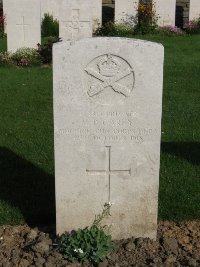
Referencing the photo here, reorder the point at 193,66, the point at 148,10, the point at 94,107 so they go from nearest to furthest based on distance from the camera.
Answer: the point at 94,107 → the point at 193,66 → the point at 148,10

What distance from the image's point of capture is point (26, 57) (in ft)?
40.2

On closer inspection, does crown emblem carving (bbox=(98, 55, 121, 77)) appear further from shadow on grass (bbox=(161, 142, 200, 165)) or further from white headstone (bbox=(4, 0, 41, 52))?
white headstone (bbox=(4, 0, 41, 52))

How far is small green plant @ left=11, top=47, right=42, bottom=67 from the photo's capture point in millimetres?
12117

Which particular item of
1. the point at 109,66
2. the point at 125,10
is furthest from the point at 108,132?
the point at 125,10

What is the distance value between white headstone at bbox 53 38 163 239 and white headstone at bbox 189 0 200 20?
49.9ft

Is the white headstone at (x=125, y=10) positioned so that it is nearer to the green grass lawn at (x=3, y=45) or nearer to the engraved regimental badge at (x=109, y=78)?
the green grass lawn at (x=3, y=45)

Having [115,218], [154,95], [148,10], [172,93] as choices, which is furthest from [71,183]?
[148,10]

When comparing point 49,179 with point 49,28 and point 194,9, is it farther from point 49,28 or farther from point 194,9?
point 194,9

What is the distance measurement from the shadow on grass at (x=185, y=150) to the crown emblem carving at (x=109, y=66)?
2395 mm

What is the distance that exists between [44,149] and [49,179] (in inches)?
33.7

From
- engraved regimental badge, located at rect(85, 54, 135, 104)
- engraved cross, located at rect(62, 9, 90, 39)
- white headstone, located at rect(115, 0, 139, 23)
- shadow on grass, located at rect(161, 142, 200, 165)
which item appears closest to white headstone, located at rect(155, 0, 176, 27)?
white headstone, located at rect(115, 0, 139, 23)

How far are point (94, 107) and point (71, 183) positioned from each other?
0.60 m

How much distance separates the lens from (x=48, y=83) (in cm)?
1011

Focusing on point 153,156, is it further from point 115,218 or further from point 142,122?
point 115,218
